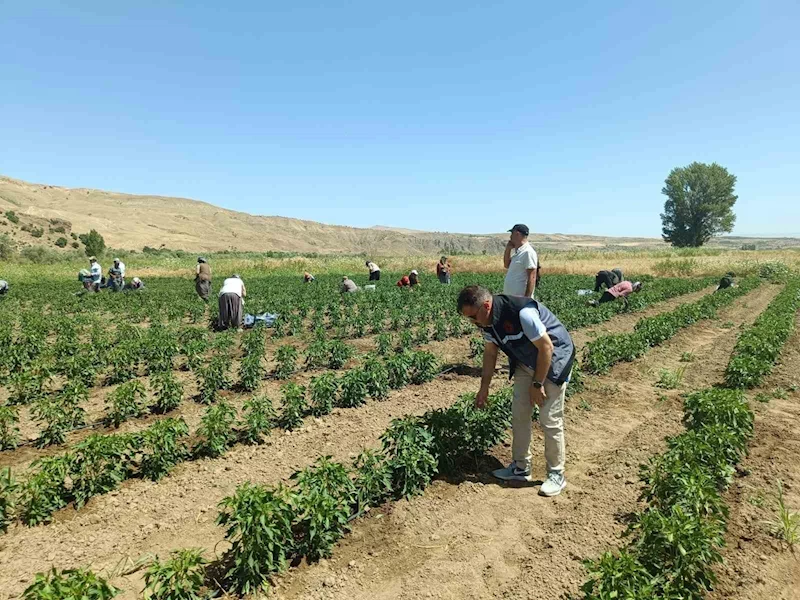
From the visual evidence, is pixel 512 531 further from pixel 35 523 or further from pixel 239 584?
pixel 35 523

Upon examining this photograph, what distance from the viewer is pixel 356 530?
14.0 feet

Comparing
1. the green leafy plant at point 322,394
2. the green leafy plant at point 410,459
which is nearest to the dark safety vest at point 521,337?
the green leafy plant at point 410,459

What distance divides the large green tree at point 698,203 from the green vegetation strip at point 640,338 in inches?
2714

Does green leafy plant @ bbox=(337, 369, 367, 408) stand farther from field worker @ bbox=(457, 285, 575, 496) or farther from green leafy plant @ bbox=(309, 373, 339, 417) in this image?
field worker @ bbox=(457, 285, 575, 496)

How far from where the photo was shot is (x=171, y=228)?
303ft

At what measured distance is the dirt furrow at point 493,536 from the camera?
3604 mm

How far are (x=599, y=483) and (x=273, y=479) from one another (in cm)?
361

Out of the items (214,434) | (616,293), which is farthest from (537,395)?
(616,293)

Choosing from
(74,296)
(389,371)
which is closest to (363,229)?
(74,296)

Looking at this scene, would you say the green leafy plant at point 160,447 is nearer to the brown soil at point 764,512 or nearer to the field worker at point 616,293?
the brown soil at point 764,512

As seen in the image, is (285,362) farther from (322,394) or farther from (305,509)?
(305,509)

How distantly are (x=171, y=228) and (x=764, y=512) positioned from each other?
101869 millimetres

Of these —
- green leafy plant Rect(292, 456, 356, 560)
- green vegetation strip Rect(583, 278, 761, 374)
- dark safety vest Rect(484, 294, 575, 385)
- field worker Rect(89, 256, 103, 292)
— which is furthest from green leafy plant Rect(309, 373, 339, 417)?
field worker Rect(89, 256, 103, 292)

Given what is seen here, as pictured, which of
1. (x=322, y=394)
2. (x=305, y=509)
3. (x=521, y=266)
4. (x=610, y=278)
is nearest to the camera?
(x=305, y=509)
